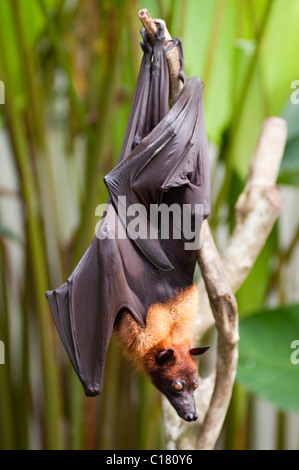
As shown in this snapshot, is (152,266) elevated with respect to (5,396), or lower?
elevated

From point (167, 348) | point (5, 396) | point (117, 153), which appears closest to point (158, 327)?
point (167, 348)

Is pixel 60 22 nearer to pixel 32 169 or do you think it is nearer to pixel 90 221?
pixel 32 169

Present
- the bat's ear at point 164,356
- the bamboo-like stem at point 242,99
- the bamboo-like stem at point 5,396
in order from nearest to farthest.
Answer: the bat's ear at point 164,356, the bamboo-like stem at point 242,99, the bamboo-like stem at point 5,396

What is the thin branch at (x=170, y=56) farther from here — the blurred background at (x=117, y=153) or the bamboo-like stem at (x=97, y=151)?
the bamboo-like stem at (x=97, y=151)

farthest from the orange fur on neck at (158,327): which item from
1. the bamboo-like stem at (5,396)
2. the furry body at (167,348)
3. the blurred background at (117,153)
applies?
the bamboo-like stem at (5,396)

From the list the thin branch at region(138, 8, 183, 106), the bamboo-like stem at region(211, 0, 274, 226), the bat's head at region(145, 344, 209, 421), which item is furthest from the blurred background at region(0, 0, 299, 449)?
the bat's head at region(145, 344, 209, 421)

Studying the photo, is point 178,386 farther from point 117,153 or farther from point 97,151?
point 117,153

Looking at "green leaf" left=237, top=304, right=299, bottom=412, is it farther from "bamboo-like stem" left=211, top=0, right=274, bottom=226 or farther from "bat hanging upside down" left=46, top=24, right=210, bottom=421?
"bat hanging upside down" left=46, top=24, right=210, bottom=421
